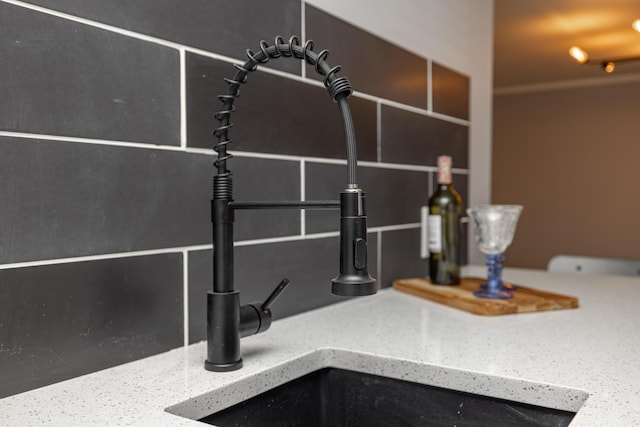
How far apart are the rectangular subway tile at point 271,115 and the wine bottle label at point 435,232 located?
22 centimetres

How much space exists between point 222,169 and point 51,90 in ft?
0.71

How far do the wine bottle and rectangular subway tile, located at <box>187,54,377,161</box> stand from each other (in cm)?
20

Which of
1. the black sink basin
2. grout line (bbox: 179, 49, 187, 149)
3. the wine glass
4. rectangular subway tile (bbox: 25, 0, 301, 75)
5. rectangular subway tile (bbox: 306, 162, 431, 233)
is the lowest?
the black sink basin

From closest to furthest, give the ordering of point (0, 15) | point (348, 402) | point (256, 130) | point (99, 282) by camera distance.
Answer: point (0, 15), point (99, 282), point (348, 402), point (256, 130)

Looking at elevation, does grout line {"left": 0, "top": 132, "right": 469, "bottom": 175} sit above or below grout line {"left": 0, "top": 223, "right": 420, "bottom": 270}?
above

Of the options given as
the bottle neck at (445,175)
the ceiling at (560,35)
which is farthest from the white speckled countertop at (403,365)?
the ceiling at (560,35)

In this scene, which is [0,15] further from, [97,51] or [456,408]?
[456,408]

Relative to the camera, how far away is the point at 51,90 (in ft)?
2.20

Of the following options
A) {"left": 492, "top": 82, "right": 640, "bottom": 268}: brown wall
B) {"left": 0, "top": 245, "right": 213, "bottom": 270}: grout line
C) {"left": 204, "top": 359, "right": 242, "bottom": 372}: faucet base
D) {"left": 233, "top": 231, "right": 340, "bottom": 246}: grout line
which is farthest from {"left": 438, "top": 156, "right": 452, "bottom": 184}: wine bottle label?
{"left": 492, "top": 82, "right": 640, "bottom": 268}: brown wall

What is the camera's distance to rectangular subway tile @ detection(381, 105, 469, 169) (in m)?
1.36

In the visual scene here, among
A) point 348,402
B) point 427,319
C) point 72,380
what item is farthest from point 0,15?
point 427,319

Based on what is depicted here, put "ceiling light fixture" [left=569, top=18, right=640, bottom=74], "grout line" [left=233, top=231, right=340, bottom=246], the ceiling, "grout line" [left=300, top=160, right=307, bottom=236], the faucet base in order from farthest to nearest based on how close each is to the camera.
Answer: "ceiling light fixture" [left=569, top=18, right=640, bottom=74] < the ceiling < "grout line" [left=300, top=160, right=307, bottom=236] < "grout line" [left=233, top=231, right=340, bottom=246] < the faucet base

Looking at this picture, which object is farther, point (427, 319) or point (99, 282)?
point (427, 319)

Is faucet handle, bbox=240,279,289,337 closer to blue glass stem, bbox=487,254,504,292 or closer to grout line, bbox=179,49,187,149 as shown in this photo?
grout line, bbox=179,49,187,149
